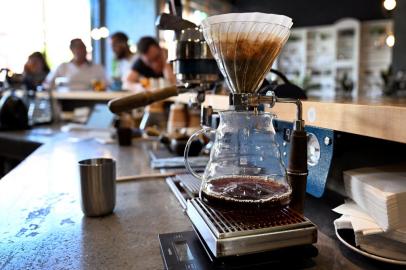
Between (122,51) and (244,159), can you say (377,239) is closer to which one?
(244,159)

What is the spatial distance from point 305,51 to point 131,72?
18.1 feet

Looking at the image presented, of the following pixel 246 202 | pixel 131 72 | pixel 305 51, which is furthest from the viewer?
pixel 305 51

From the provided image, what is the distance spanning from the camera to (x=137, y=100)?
96 centimetres

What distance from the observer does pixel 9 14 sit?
5410 millimetres

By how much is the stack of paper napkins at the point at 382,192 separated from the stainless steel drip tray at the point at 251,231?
0.39 feet

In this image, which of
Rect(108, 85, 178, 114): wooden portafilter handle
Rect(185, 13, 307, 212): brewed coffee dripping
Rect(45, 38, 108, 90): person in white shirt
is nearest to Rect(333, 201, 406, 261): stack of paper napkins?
Rect(185, 13, 307, 212): brewed coffee dripping

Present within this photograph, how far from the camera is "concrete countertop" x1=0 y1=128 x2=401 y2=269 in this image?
62 centimetres

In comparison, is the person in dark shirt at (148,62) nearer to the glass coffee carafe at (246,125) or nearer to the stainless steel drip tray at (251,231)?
the glass coffee carafe at (246,125)

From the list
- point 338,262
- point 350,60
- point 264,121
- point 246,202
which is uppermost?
point 350,60

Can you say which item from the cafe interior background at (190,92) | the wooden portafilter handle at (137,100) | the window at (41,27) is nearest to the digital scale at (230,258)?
the cafe interior background at (190,92)

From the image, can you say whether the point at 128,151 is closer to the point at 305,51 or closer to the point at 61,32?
the point at 61,32

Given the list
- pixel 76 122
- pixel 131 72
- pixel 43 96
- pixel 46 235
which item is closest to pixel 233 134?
pixel 46 235

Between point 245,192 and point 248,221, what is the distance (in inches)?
2.3

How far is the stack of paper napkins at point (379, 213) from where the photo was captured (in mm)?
579
